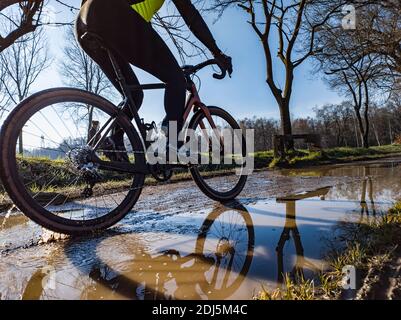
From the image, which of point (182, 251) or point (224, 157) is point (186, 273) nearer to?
point (182, 251)

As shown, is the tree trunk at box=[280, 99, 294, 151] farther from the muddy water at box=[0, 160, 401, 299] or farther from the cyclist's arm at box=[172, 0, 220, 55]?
the cyclist's arm at box=[172, 0, 220, 55]

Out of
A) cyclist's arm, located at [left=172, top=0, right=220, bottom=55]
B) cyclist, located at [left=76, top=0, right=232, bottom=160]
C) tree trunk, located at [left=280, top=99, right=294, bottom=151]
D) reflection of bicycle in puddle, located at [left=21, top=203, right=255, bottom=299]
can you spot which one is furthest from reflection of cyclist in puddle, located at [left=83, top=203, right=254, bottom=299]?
tree trunk, located at [left=280, top=99, right=294, bottom=151]

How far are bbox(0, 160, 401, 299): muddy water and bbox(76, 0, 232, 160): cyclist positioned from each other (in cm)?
77

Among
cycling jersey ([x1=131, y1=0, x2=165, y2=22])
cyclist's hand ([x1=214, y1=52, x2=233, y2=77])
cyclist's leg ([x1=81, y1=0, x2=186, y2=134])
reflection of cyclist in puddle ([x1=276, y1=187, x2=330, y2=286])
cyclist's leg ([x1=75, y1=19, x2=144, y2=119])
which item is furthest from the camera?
cyclist's hand ([x1=214, y1=52, x2=233, y2=77])

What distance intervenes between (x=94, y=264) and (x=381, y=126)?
72940 millimetres

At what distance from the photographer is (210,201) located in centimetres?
346

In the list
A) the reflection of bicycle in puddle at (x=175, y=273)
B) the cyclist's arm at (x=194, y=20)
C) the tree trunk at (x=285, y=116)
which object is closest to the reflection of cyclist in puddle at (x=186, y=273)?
the reflection of bicycle in puddle at (x=175, y=273)

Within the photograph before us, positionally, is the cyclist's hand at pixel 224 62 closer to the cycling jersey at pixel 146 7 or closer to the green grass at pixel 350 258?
the cycling jersey at pixel 146 7

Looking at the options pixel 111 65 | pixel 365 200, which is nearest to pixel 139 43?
pixel 111 65

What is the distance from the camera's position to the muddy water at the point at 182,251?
1398 millimetres

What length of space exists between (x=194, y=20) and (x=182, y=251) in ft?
5.94

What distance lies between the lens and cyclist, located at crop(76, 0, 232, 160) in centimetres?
229

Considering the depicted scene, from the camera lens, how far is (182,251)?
6.19ft
